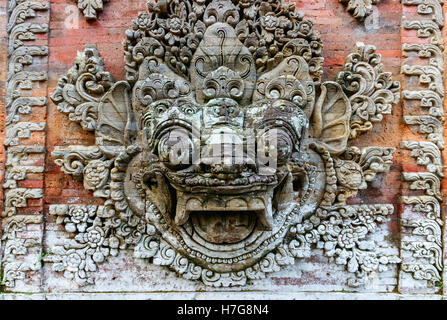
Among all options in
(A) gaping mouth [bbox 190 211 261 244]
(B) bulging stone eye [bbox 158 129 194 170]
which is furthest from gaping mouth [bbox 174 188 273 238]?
(B) bulging stone eye [bbox 158 129 194 170]

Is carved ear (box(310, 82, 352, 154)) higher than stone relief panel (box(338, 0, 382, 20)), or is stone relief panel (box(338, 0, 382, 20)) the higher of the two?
stone relief panel (box(338, 0, 382, 20))

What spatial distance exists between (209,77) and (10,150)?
233 cm

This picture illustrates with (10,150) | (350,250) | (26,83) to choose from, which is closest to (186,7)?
(26,83)

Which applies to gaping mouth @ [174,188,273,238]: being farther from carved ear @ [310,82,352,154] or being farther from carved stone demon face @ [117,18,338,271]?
carved ear @ [310,82,352,154]

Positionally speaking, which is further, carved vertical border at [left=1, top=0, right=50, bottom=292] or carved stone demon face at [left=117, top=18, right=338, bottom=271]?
carved vertical border at [left=1, top=0, right=50, bottom=292]

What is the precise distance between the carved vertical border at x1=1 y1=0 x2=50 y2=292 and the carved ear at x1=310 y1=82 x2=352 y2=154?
2981 mm

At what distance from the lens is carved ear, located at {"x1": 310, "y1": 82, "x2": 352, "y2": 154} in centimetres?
475

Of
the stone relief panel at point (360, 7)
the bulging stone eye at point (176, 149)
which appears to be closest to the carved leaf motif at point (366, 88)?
the stone relief panel at point (360, 7)

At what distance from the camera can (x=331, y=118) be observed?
191 inches

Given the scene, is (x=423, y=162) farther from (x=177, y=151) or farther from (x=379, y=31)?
(x=177, y=151)

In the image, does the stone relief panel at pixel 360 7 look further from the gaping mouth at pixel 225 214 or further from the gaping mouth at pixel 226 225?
the gaping mouth at pixel 226 225

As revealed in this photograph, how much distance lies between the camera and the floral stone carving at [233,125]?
457 centimetres

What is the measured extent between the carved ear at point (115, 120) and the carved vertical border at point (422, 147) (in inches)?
117

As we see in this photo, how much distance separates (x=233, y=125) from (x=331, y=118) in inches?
45.4
